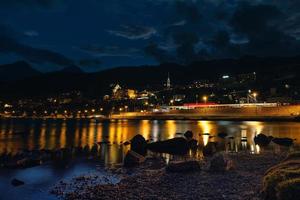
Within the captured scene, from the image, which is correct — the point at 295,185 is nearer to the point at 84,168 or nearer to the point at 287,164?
the point at 287,164

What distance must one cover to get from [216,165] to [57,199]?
12.4 m

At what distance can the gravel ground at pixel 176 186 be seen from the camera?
18.4 meters

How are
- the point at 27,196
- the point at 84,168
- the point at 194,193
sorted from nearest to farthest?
the point at 194,193, the point at 27,196, the point at 84,168

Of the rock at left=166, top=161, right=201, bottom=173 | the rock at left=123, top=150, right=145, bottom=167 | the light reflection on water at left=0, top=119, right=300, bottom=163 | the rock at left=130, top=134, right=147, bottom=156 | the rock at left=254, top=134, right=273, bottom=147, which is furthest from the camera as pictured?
the light reflection on water at left=0, top=119, right=300, bottom=163

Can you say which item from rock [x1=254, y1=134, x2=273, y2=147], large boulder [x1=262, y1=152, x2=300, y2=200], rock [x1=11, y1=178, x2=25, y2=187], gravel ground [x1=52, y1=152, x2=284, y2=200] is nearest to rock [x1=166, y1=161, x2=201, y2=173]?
gravel ground [x1=52, y1=152, x2=284, y2=200]

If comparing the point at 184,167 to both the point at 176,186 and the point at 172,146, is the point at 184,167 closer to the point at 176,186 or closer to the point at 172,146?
the point at 176,186

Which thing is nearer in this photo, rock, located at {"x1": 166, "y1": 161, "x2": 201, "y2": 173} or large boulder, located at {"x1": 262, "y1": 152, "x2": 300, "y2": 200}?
large boulder, located at {"x1": 262, "y1": 152, "x2": 300, "y2": 200}

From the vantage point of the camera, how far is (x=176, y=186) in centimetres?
2061

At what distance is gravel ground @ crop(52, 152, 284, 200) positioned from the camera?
18.4 meters

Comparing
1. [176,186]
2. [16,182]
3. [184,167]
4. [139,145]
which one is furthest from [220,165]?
[139,145]

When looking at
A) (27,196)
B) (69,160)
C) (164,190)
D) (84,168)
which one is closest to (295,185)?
(164,190)

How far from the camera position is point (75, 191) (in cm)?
2070

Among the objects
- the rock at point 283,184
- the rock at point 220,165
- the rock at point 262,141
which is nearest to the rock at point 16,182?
the rock at point 220,165

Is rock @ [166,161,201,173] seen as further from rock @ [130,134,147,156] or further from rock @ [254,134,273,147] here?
rock @ [254,134,273,147]
